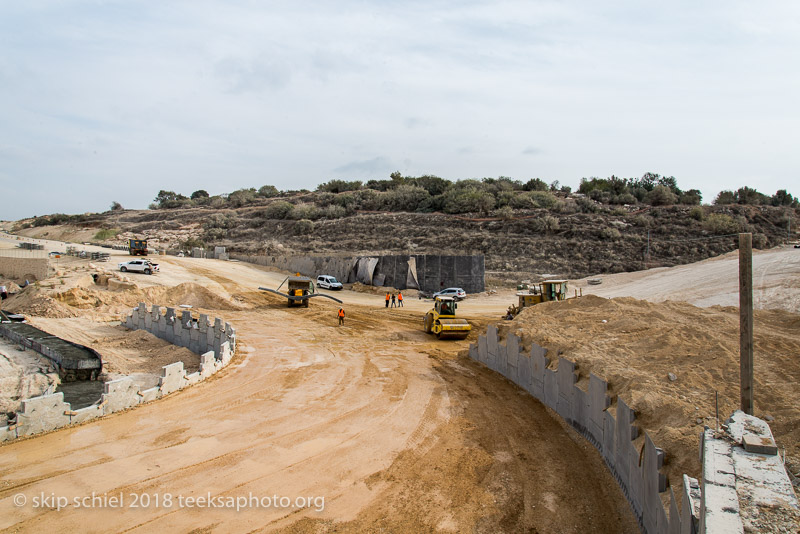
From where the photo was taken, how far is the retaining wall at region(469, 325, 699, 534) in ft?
19.1

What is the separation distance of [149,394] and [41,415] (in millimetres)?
2633

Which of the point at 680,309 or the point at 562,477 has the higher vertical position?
the point at 680,309

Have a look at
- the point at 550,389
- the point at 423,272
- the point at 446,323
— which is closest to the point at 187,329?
the point at 446,323

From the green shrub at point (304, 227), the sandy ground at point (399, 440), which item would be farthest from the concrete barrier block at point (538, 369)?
the green shrub at point (304, 227)

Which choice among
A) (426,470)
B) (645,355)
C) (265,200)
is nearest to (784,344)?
(645,355)

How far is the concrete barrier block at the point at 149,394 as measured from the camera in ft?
41.0

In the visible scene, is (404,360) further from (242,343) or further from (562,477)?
(562,477)

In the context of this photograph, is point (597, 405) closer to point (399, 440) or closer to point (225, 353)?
point (399, 440)

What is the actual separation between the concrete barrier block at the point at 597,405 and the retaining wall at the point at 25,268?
1426 inches

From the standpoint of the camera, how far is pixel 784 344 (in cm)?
1132

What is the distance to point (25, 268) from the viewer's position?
110ft

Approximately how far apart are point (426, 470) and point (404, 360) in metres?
9.48

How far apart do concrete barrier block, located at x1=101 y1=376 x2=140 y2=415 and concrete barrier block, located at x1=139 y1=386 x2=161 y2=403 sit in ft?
0.53

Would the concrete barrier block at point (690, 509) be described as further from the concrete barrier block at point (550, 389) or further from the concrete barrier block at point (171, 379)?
the concrete barrier block at point (171, 379)
